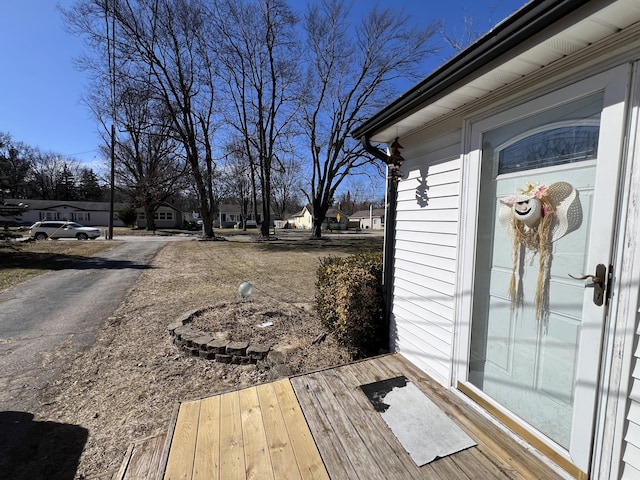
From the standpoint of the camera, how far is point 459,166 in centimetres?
221

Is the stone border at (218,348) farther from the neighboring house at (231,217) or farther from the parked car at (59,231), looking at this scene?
the neighboring house at (231,217)

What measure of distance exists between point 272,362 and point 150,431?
1168mm

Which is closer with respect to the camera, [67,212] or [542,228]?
[542,228]

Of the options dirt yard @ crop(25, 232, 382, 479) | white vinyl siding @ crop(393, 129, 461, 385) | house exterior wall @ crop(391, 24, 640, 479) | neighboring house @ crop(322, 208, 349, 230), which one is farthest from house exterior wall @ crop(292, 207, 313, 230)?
house exterior wall @ crop(391, 24, 640, 479)

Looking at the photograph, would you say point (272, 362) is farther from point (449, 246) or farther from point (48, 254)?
point (48, 254)

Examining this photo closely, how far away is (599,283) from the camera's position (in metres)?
1.33

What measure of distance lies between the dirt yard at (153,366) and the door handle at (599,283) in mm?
2297

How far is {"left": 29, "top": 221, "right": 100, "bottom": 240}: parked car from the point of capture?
62.0 feet

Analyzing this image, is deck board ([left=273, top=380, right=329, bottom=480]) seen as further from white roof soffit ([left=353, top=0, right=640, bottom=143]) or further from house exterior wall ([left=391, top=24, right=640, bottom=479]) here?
white roof soffit ([left=353, top=0, right=640, bottom=143])

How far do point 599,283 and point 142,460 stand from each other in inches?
107

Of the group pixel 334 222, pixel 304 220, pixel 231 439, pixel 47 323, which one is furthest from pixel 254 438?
pixel 304 220

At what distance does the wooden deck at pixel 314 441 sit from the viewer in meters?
1.60

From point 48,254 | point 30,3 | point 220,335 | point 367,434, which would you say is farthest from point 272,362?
point 48,254

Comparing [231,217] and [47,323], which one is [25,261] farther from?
[231,217]
